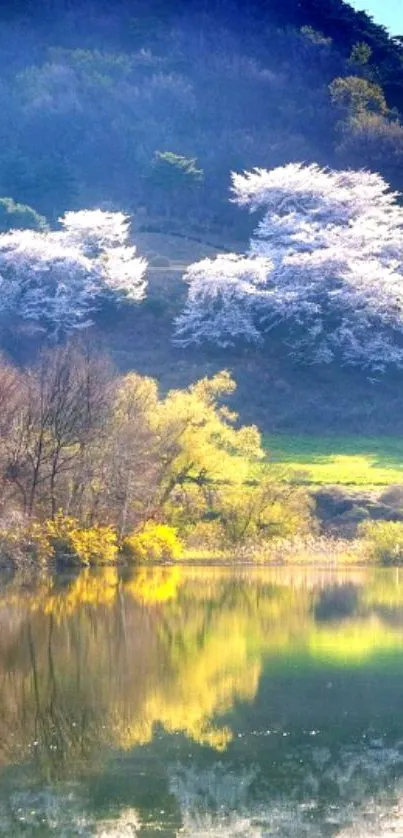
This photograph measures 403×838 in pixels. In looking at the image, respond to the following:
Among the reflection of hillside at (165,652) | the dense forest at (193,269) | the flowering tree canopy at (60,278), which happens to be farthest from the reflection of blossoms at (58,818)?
the flowering tree canopy at (60,278)

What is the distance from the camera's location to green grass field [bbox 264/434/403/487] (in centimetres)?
5203

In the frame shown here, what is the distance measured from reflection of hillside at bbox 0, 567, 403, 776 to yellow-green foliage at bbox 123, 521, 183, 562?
433 centimetres

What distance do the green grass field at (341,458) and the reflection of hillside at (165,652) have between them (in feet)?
50.5

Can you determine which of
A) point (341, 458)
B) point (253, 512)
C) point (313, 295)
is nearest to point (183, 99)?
point (313, 295)

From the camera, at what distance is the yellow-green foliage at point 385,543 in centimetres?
4453

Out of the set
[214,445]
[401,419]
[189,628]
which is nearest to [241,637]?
[189,628]

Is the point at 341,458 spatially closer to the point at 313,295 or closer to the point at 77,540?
the point at 313,295

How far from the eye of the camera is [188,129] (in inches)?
4072

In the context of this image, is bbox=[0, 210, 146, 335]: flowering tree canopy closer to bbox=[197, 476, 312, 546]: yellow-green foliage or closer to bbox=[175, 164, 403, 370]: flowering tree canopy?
bbox=[175, 164, 403, 370]: flowering tree canopy

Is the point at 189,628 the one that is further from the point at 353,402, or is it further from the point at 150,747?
the point at 353,402

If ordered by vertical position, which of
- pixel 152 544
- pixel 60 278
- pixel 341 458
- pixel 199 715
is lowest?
pixel 199 715

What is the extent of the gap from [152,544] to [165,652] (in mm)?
17770

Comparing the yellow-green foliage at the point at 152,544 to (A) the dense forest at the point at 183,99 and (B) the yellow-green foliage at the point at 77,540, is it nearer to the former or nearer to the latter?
(B) the yellow-green foliage at the point at 77,540

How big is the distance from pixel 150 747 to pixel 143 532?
2613 cm
